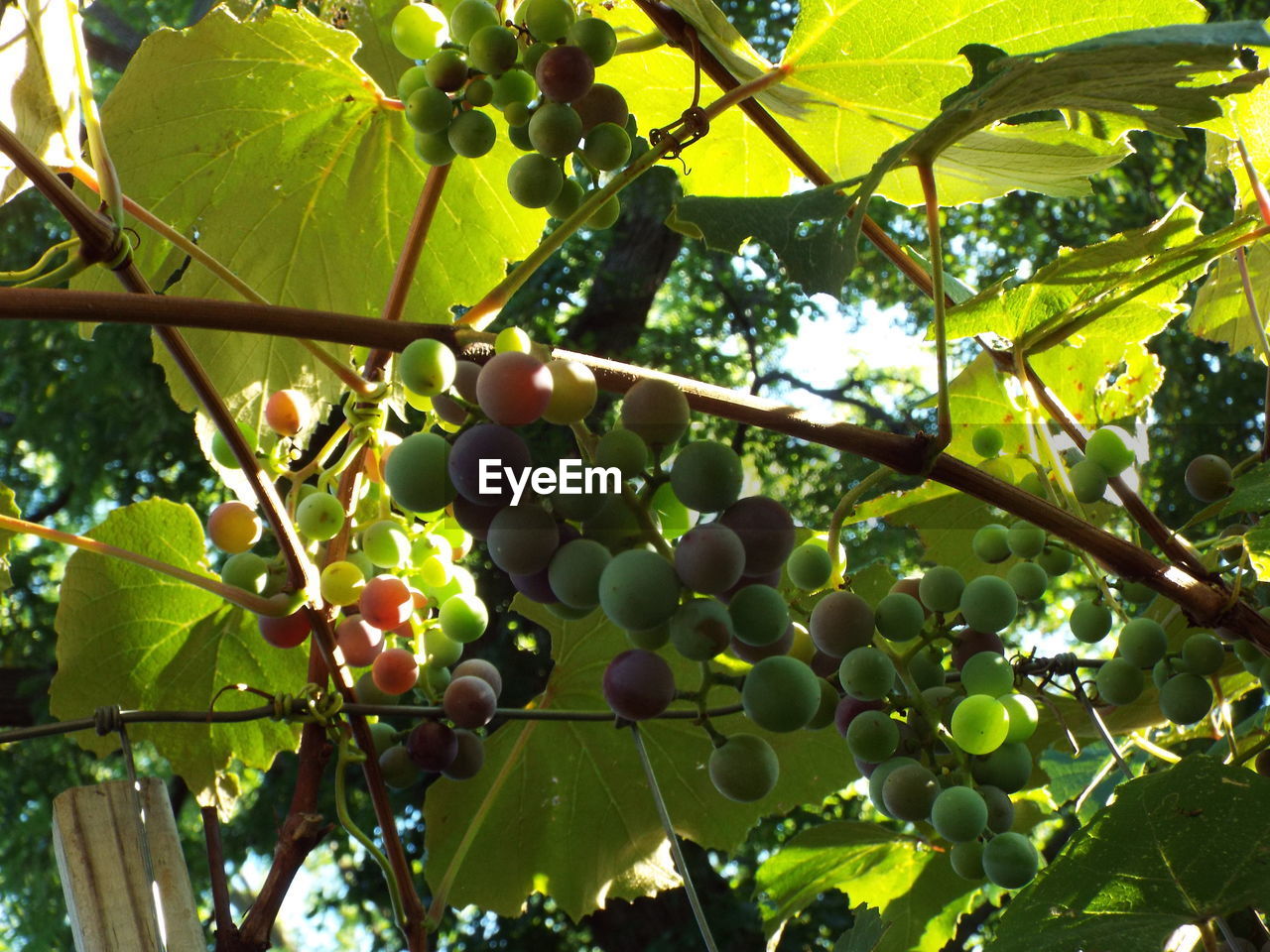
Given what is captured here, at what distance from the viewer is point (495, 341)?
386 mm

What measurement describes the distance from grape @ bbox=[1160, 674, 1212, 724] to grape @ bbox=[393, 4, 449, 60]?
0.46m

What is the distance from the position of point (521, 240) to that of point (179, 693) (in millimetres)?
346

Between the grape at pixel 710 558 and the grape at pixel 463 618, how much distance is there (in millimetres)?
198

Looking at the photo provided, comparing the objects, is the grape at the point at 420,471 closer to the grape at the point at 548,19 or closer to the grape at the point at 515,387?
the grape at the point at 515,387

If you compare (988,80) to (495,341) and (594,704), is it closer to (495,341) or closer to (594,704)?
(495,341)

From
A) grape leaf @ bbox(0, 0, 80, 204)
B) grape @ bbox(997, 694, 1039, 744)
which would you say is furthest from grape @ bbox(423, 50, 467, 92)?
grape @ bbox(997, 694, 1039, 744)

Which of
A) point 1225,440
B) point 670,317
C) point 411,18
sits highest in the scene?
point 670,317

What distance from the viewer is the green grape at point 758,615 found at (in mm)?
385

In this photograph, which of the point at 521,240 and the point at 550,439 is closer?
the point at 521,240

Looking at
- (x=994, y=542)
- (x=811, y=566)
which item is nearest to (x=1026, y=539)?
(x=994, y=542)

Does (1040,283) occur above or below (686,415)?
above

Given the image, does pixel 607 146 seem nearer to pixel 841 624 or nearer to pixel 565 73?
pixel 565 73

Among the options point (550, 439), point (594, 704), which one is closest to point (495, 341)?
point (594, 704)

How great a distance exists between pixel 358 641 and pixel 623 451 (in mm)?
210
